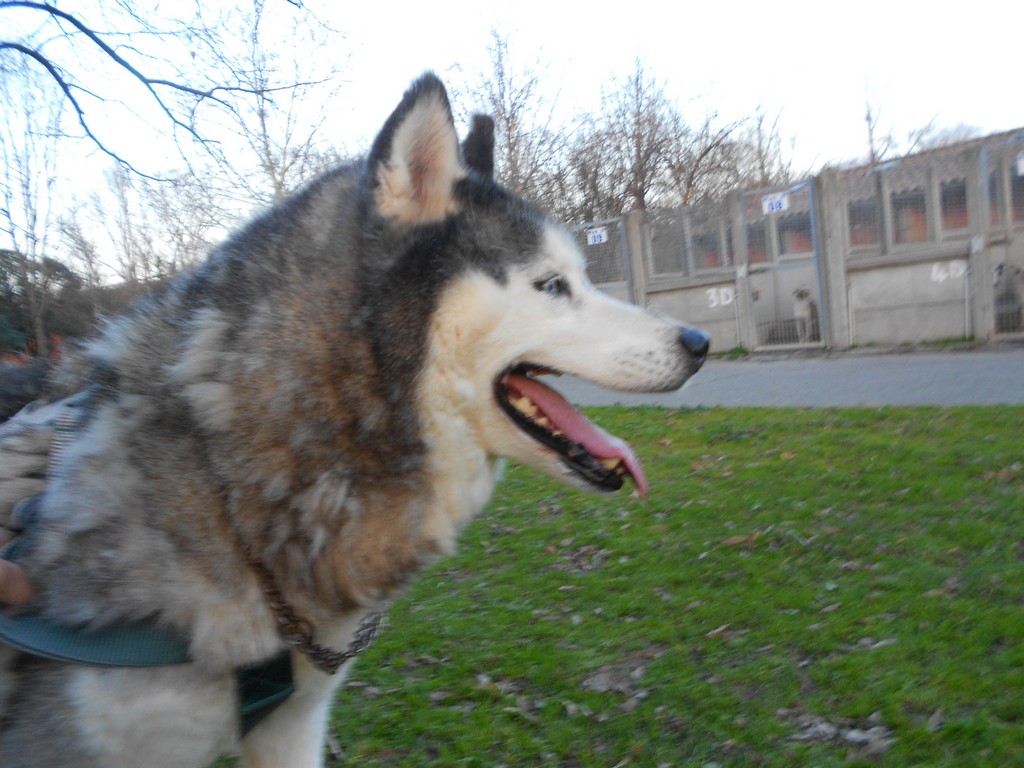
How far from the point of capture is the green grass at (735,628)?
322 cm

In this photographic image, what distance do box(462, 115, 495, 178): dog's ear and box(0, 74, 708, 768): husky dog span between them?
1.44ft

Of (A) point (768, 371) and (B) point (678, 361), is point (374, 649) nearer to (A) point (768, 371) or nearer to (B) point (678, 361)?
(B) point (678, 361)

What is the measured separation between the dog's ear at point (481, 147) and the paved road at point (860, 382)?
523 centimetres

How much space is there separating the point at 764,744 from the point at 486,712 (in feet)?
4.00

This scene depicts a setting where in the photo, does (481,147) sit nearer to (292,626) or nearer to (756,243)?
(292,626)

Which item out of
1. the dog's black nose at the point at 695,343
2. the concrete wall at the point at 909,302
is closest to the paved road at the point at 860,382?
the concrete wall at the point at 909,302

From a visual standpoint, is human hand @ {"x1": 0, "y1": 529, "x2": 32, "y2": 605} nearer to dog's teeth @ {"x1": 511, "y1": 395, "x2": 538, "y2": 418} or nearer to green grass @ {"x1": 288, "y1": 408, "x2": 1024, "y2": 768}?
dog's teeth @ {"x1": 511, "y1": 395, "x2": 538, "y2": 418}

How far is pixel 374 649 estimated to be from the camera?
4.47m

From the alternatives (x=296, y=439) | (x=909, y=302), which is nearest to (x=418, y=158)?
(x=296, y=439)

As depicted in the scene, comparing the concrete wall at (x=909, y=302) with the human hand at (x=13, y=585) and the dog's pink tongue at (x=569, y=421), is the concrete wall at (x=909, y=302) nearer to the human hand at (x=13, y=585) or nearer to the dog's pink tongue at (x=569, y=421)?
the dog's pink tongue at (x=569, y=421)

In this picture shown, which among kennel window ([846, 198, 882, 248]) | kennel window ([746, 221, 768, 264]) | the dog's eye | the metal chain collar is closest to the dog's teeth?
Result: the dog's eye

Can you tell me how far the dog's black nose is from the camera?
238cm

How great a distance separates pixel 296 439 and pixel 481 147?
51.9 inches

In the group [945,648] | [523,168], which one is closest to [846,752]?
[945,648]
